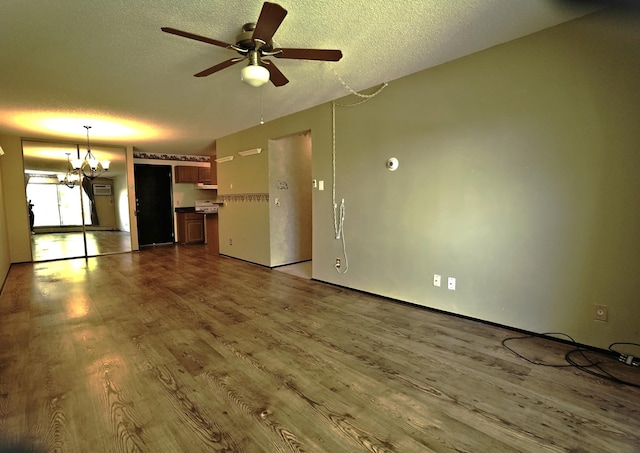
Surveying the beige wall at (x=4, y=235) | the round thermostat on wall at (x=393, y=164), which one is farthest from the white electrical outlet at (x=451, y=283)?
the beige wall at (x=4, y=235)

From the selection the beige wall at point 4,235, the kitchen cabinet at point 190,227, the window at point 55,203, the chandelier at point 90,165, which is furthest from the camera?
the kitchen cabinet at point 190,227

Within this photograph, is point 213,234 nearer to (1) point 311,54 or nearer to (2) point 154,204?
(2) point 154,204

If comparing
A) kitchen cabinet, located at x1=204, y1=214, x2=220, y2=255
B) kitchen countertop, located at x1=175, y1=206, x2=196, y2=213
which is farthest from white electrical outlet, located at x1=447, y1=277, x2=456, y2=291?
kitchen countertop, located at x1=175, y1=206, x2=196, y2=213

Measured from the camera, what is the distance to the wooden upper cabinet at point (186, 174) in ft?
27.0

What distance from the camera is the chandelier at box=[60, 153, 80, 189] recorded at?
253 inches

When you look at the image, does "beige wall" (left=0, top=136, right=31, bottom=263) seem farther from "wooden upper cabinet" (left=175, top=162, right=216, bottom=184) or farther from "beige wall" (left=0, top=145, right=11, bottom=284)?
"wooden upper cabinet" (left=175, top=162, right=216, bottom=184)

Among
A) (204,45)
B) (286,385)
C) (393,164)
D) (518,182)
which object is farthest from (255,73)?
(518,182)

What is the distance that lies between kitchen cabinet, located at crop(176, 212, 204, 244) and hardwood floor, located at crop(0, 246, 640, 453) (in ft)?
16.2

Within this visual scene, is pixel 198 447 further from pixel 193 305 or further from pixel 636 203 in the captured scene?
pixel 636 203

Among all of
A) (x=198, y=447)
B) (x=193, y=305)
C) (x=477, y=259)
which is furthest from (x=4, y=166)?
(x=477, y=259)

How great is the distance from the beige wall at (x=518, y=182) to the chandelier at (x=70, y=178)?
621cm

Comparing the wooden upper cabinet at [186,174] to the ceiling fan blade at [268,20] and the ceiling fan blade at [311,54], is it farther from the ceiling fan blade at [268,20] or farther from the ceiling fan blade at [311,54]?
the ceiling fan blade at [268,20]

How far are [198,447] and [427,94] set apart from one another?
327 cm

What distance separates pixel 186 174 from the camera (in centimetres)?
827
